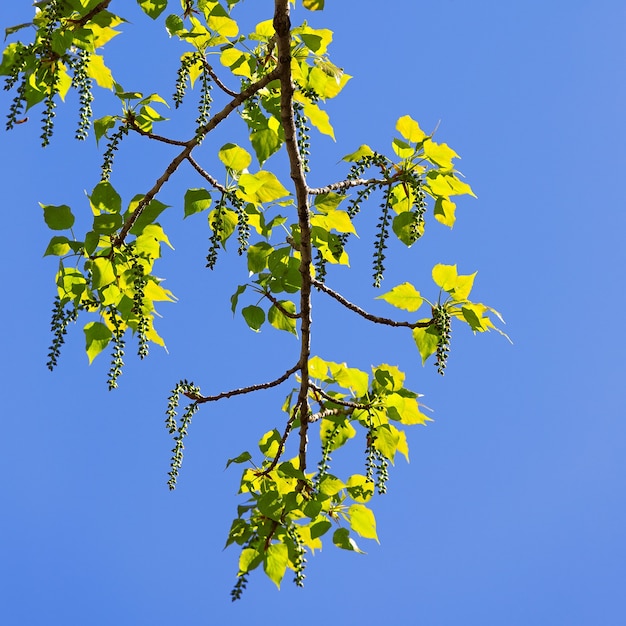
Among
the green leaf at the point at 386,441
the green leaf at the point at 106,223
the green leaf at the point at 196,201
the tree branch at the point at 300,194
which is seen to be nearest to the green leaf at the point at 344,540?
the tree branch at the point at 300,194

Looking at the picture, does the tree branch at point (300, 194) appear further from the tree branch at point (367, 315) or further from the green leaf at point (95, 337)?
the green leaf at point (95, 337)

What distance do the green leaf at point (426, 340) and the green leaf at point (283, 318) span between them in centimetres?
76

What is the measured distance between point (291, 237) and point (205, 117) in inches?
33.7

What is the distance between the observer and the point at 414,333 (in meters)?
4.50

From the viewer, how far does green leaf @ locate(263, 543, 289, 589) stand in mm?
4883

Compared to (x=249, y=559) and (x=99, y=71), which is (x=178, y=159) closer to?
(x=99, y=71)

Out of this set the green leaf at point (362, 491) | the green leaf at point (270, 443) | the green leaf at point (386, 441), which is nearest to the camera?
the green leaf at point (386, 441)

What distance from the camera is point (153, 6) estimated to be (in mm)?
4172

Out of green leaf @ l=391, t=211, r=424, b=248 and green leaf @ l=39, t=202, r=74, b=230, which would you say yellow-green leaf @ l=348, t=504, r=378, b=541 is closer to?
green leaf @ l=391, t=211, r=424, b=248

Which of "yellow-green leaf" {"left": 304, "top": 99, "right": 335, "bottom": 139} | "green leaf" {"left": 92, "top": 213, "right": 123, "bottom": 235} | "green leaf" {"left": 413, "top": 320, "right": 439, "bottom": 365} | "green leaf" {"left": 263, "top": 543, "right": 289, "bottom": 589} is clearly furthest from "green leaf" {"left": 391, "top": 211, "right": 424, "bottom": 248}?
"green leaf" {"left": 263, "top": 543, "right": 289, "bottom": 589}

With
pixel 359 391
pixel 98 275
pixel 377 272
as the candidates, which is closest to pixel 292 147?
pixel 377 272

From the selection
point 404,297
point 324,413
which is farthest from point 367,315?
point 324,413

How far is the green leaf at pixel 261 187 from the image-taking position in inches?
171

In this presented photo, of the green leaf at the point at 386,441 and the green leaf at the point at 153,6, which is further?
the green leaf at the point at 386,441
